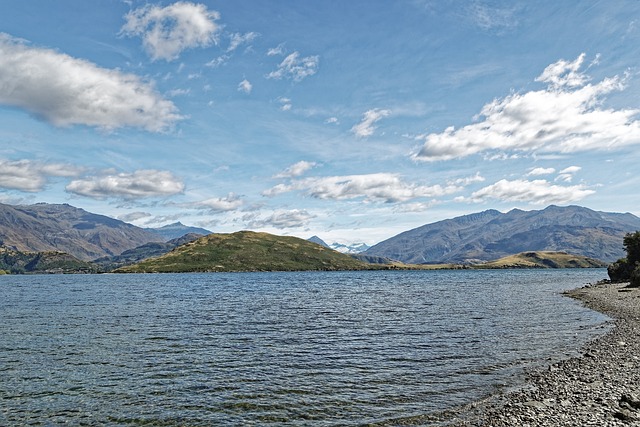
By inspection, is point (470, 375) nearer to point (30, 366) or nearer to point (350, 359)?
point (350, 359)

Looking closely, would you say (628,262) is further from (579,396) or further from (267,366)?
(267,366)

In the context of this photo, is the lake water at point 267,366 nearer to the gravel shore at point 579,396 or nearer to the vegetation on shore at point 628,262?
the gravel shore at point 579,396

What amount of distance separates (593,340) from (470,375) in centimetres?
2129

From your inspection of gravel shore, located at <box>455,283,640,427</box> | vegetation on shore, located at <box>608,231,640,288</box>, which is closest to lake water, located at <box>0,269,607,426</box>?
gravel shore, located at <box>455,283,640,427</box>

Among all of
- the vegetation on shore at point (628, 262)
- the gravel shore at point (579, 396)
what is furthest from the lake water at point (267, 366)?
the vegetation on shore at point (628, 262)

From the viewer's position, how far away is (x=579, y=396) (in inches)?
1026

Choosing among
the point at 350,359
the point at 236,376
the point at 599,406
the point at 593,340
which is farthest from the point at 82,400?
the point at 593,340

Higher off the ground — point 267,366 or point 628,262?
point 628,262

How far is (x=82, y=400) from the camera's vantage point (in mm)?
28188

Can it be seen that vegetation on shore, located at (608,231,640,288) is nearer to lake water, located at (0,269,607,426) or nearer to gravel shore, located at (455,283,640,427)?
lake water, located at (0,269,607,426)

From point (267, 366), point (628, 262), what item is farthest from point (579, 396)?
point (628, 262)

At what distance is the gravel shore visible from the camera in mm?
22359

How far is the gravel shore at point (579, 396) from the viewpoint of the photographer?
22.4 metres

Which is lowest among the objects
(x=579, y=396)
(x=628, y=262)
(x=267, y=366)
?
(x=267, y=366)
